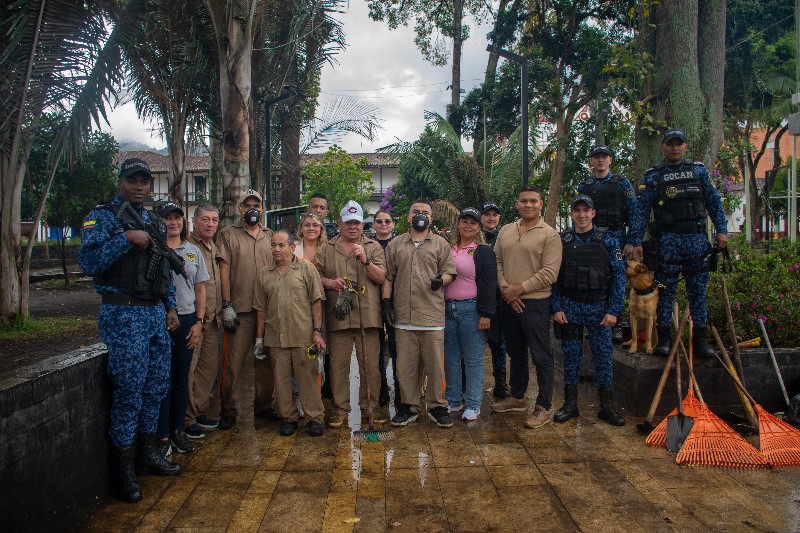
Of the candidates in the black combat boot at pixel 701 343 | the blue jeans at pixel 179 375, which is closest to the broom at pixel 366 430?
the blue jeans at pixel 179 375

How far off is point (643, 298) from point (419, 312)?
203 cm

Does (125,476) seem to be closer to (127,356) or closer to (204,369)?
(127,356)

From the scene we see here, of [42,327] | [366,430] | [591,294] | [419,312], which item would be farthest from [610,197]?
[42,327]

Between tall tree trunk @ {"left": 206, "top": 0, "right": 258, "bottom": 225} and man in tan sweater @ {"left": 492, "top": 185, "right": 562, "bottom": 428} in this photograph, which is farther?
tall tree trunk @ {"left": 206, "top": 0, "right": 258, "bottom": 225}

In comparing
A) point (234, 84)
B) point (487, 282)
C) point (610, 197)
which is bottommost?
point (487, 282)

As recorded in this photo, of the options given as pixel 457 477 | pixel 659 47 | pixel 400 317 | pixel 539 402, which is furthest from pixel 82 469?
pixel 659 47

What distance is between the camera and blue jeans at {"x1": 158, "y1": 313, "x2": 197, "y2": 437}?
5156mm

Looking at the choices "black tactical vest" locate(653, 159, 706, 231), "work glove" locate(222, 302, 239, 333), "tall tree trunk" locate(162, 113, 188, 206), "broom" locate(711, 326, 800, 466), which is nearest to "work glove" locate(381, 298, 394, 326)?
"work glove" locate(222, 302, 239, 333)

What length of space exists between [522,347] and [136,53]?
9054 mm

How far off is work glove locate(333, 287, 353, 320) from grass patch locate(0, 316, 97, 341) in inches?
208

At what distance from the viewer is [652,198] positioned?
6.00m

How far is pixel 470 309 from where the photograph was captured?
19.7 ft

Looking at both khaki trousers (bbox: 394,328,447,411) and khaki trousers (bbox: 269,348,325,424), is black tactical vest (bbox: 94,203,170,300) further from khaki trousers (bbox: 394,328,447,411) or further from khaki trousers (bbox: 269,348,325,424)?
khaki trousers (bbox: 394,328,447,411)

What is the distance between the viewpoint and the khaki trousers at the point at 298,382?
564 centimetres
